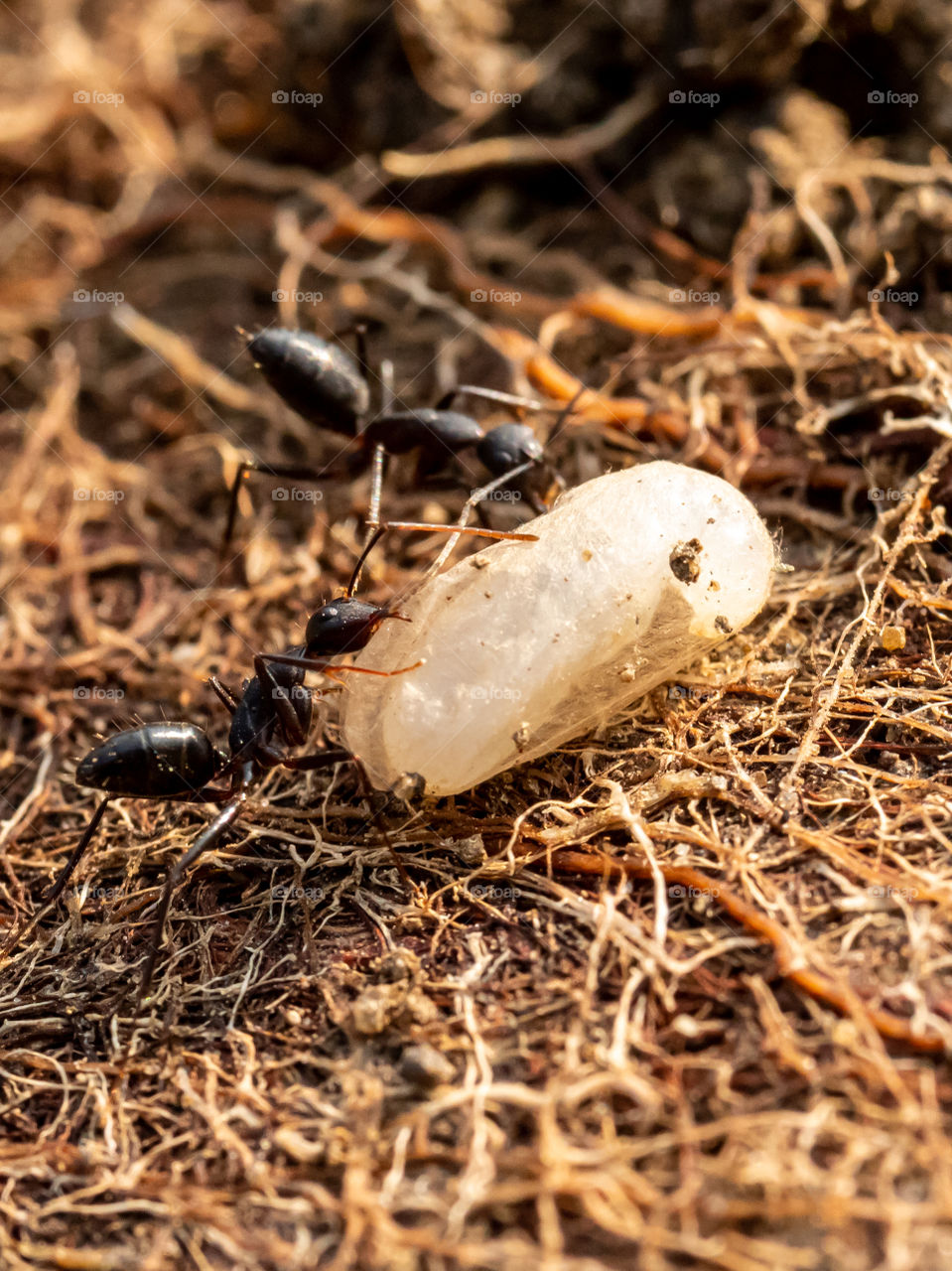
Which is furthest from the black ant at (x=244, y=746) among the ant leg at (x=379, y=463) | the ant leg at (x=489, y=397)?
the ant leg at (x=489, y=397)

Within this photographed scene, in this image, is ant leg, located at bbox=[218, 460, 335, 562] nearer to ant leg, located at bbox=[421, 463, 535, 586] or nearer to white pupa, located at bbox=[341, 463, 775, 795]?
ant leg, located at bbox=[421, 463, 535, 586]

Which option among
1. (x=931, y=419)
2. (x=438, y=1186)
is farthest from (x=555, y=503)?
(x=438, y=1186)

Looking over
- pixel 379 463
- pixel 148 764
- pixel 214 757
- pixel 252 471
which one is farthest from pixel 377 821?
pixel 252 471

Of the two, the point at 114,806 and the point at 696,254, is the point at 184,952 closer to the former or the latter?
the point at 114,806

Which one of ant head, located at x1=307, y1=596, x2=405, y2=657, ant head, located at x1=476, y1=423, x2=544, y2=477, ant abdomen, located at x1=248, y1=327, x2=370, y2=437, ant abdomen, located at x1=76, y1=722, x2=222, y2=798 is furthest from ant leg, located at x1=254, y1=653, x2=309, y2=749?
ant abdomen, located at x1=248, y1=327, x2=370, y2=437

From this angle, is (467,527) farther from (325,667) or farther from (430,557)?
(325,667)

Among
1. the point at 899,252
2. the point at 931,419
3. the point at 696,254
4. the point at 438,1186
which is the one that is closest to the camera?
the point at 438,1186
